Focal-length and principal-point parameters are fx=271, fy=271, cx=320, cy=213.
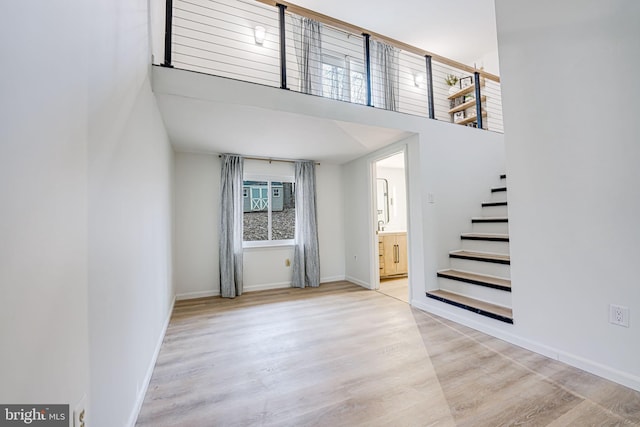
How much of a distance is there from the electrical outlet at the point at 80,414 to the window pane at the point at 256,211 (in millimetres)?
3584

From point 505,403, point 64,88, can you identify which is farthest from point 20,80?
point 505,403

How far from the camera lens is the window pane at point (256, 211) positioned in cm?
453

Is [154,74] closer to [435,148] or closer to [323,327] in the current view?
[323,327]

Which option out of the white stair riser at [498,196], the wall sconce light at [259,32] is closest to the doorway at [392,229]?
the white stair riser at [498,196]

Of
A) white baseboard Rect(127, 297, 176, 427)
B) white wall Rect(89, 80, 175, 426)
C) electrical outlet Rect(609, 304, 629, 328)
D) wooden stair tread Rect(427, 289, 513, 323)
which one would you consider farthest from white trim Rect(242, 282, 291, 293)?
electrical outlet Rect(609, 304, 629, 328)

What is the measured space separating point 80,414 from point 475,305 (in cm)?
292

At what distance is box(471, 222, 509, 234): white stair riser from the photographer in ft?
10.7

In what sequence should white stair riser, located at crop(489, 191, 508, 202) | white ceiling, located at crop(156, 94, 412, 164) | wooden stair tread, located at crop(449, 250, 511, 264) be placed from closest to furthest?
white ceiling, located at crop(156, 94, 412, 164) → wooden stair tread, located at crop(449, 250, 511, 264) → white stair riser, located at crop(489, 191, 508, 202)

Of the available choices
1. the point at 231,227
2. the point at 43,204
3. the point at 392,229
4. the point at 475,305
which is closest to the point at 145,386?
the point at 43,204

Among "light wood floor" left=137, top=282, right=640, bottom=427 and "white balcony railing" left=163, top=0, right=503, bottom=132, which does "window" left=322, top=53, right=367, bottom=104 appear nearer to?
"white balcony railing" left=163, top=0, right=503, bottom=132

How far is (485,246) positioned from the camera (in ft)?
10.5

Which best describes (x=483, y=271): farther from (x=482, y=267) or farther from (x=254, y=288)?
(x=254, y=288)

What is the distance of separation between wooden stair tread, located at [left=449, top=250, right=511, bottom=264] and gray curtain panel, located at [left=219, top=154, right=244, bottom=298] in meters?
2.96

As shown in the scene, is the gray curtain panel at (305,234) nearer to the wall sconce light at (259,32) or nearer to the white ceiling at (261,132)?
the white ceiling at (261,132)
